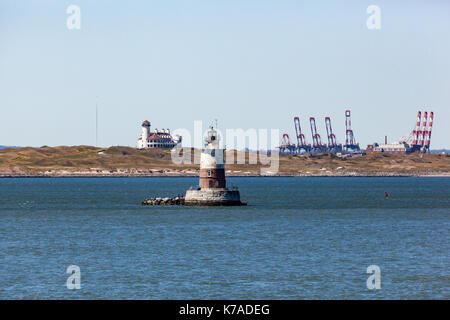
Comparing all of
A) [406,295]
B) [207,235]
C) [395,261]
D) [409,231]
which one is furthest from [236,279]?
[409,231]

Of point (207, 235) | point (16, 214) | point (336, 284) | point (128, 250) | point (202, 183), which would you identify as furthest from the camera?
point (16, 214)

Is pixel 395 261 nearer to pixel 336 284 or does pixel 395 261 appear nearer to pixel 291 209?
pixel 336 284

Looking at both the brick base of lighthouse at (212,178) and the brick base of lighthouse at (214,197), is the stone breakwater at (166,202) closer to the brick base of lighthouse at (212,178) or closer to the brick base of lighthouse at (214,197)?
the brick base of lighthouse at (214,197)

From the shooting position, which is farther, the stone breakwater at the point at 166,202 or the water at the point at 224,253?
the stone breakwater at the point at 166,202

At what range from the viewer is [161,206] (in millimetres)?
124625

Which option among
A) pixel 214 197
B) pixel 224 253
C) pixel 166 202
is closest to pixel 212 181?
pixel 214 197

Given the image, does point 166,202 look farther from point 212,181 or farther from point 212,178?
point 212,178

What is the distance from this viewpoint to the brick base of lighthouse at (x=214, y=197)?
4122 inches

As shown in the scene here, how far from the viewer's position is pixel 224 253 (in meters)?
65.9

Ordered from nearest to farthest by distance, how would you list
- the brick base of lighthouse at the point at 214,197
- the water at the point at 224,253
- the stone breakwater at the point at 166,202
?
the water at the point at 224,253 < the brick base of lighthouse at the point at 214,197 < the stone breakwater at the point at 166,202

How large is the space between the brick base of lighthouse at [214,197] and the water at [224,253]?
6.16 feet

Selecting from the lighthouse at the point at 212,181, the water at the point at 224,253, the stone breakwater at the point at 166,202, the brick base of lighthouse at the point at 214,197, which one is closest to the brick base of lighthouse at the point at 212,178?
the lighthouse at the point at 212,181

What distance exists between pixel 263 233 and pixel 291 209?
41.7 meters

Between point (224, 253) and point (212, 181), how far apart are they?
38.6 metres
